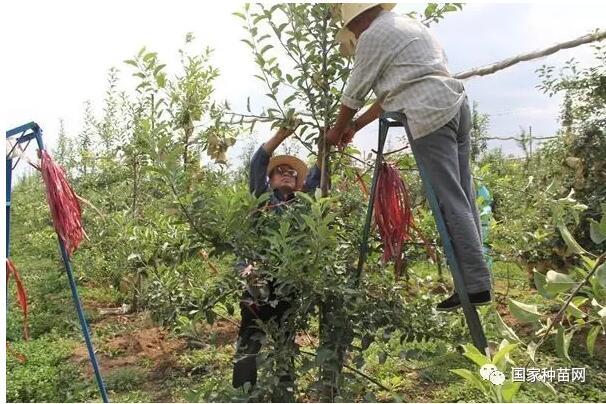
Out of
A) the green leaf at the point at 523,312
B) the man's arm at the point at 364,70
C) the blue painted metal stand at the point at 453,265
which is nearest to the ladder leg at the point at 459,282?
the blue painted metal stand at the point at 453,265

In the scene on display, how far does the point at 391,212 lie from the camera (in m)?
2.26

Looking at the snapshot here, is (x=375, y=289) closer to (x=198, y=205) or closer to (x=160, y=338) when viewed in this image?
(x=198, y=205)

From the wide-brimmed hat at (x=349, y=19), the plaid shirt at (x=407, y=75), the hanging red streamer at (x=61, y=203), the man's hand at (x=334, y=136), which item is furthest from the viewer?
the hanging red streamer at (x=61, y=203)

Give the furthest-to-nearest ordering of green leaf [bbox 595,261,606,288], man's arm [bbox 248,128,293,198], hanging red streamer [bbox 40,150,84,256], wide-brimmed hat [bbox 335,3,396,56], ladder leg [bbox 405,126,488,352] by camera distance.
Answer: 1. hanging red streamer [bbox 40,150,84,256]
2. man's arm [bbox 248,128,293,198]
3. wide-brimmed hat [bbox 335,3,396,56]
4. ladder leg [bbox 405,126,488,352]
5. green leaf [bbox 595,261,606,288]

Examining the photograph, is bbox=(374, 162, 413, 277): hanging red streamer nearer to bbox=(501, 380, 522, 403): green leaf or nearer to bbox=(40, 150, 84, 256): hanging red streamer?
bbox=(501, 380, 522, 403): green leaf

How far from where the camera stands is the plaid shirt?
6.84 feet

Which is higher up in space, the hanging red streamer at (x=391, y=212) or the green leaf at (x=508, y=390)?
the hanging red streamer at (x=391, y=212)

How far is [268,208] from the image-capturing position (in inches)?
94.7

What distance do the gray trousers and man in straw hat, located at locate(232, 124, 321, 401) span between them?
0.60 meters

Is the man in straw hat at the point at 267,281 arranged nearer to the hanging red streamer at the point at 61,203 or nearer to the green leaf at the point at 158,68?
the green leaf at the point at 158,68

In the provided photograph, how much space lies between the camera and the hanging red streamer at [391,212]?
224 centimetres

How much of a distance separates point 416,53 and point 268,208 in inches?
32.9

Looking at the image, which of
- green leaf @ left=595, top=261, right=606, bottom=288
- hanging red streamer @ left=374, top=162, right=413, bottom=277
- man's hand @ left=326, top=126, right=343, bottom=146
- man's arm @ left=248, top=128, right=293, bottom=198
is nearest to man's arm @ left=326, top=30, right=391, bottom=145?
man's hand @ left=326, top=126, right=343, bottom=146

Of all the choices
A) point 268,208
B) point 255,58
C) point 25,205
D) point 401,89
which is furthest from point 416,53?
point 25,205
